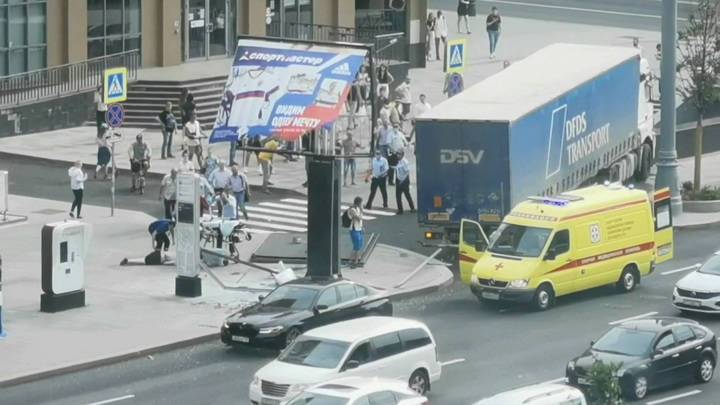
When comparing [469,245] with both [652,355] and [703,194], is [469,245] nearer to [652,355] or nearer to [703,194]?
[652,355]

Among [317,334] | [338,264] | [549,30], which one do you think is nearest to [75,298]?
[338,264]

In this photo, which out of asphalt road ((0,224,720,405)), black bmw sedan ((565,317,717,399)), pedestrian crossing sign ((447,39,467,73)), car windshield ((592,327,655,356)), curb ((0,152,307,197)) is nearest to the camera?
black bmw sedan ((565,317,717,399))

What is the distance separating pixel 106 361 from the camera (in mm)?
33969

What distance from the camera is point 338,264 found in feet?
131

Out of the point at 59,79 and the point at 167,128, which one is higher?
the point at 59,79

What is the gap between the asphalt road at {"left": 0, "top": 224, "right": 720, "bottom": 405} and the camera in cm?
3177

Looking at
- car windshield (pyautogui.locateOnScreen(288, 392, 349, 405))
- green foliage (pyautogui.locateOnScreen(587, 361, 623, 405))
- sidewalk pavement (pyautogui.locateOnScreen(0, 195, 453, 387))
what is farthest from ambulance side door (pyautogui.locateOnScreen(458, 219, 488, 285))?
green foliage (pyautogui.locateOnScreen(587, 361, 623, 405))

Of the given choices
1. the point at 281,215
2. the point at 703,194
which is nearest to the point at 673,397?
the point at 281,215

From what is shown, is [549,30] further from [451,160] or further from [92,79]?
[451,160]

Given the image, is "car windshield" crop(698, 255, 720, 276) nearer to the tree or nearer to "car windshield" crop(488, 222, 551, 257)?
"car windshield" crop(488, 222, 551, 257)

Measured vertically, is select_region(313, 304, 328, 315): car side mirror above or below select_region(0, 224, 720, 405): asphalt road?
above

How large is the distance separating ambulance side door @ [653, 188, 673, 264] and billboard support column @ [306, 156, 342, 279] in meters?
7.34

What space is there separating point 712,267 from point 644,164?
51.9 ft

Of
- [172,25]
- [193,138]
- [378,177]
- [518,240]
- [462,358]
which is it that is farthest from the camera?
[172,25]
